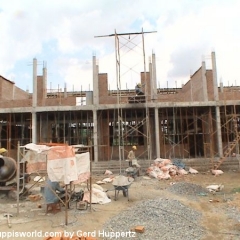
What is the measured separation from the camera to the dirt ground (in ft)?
21.9

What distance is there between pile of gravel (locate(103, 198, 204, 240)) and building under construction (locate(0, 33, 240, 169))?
382 inches

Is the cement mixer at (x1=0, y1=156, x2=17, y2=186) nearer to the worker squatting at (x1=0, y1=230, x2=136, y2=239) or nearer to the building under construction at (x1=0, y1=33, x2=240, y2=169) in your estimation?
the worker squatting at (x1=0, y1=230, x2=136, y2=239)

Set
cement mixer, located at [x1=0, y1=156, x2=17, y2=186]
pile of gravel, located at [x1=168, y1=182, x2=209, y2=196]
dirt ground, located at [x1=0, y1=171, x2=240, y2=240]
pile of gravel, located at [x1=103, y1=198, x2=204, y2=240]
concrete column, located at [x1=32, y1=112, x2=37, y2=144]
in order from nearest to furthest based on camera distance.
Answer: pile of gravel, located at [x1=103, y1=198, x2=204, y2=240], dirt ground, located at [x1=0, y1=171, x2=240, y2=240], cement mixer, located at [x1=0, y1=156, x2=17, y2=186], pile of gravel, located at [x1=168, y1=182, x2=209, y2=196], concrete column, located at [x1=32, y1=112, x2=37, y2=144]

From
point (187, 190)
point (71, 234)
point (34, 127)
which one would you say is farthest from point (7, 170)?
point (34, 127)

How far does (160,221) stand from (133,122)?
13.4 metres

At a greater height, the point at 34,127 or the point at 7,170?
the point at 34,127

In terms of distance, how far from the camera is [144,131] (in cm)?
1961

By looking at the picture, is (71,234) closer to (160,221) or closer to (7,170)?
(160,221)

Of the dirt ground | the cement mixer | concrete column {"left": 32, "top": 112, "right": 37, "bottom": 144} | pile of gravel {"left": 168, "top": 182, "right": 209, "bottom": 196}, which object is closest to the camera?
the dirt ground

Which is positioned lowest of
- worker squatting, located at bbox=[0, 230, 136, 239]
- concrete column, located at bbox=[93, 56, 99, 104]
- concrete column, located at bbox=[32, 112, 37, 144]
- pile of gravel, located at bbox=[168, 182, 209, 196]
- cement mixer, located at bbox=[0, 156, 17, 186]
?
worker squatting, located at bbox=[0, 230, 136, 239]

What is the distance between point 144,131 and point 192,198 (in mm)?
10087

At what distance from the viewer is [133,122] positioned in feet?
65.8

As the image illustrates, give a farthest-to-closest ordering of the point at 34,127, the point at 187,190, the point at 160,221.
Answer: the point at 34,127
the point at 187,190
the point at 160,221

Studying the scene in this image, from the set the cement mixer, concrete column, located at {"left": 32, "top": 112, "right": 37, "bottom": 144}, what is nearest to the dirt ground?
the cement mixer
